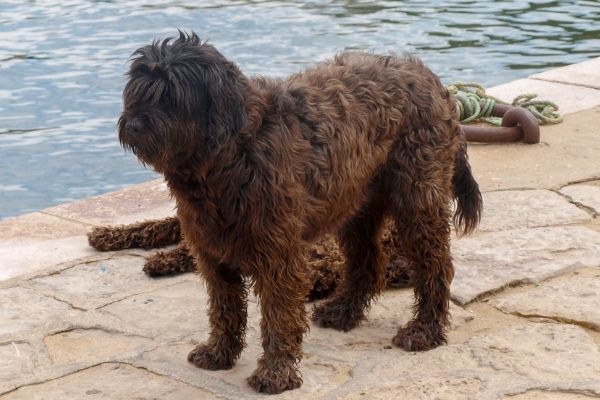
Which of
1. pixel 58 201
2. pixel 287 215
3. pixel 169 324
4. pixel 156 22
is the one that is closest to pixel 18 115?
pixel 58 201

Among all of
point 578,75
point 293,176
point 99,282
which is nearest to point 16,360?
point 99,282

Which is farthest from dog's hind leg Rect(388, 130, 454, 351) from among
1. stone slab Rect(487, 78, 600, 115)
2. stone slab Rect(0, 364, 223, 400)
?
stone slab Rect(487, 78, 600, 115)

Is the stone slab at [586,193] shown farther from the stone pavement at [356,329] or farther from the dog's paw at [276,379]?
the dog's paw at [276,379]

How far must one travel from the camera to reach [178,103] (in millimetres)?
4141

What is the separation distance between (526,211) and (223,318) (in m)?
2.54

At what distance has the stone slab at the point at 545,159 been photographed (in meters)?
7.13

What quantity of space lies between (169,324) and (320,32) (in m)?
9.45

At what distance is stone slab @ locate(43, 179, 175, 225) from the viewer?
686 centimetres

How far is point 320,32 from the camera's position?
1426cm

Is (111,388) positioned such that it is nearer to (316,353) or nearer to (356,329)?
(316,353)

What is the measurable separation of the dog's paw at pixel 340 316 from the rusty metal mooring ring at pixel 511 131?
9.37 feet

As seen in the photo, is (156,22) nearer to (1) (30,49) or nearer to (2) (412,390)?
(1) (30,49)

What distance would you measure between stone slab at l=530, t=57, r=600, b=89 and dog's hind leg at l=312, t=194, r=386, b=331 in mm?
4607

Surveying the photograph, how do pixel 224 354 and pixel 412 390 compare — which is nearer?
pixel 412 390
